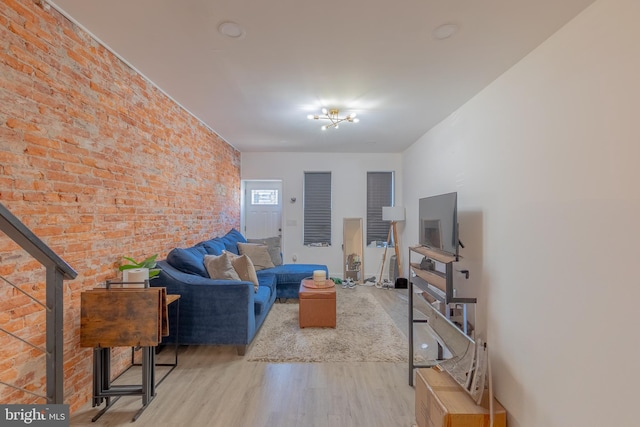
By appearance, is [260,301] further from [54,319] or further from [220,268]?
[54,319]

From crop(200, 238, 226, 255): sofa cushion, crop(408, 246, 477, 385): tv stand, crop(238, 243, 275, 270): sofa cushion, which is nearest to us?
crop(408, 246, 477, 385): tv stand

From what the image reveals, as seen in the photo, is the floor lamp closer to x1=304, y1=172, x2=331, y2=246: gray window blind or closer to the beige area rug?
x1=304, y1=172, x2=331, y2=246: gray window blind

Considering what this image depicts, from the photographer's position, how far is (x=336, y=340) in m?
3.13

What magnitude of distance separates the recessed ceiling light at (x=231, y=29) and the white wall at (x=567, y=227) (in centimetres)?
202

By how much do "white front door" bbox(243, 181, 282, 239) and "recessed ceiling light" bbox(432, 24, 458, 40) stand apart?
4.52 m

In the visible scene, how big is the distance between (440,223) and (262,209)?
421 centimetres

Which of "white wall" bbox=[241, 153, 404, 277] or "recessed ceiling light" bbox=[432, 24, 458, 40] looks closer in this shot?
"recessed ceiling light" bbox=[432, 24, 458, 40]

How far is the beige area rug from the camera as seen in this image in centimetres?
280

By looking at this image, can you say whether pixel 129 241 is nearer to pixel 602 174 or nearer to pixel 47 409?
pixel 47 409

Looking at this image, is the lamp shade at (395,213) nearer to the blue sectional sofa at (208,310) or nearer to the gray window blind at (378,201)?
the gray window blind at (378,201)

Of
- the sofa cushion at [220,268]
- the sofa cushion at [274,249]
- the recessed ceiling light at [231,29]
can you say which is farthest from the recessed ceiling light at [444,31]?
the sofa cushion at [274,249]

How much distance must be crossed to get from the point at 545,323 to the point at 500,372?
2.27 ft

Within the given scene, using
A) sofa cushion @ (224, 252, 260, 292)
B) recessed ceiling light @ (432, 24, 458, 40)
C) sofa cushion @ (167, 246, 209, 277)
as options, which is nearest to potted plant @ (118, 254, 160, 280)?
sofa cushion @ (167, 246, 209, 277)

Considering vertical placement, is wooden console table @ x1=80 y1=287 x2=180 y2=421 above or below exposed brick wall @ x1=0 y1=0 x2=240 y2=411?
below
